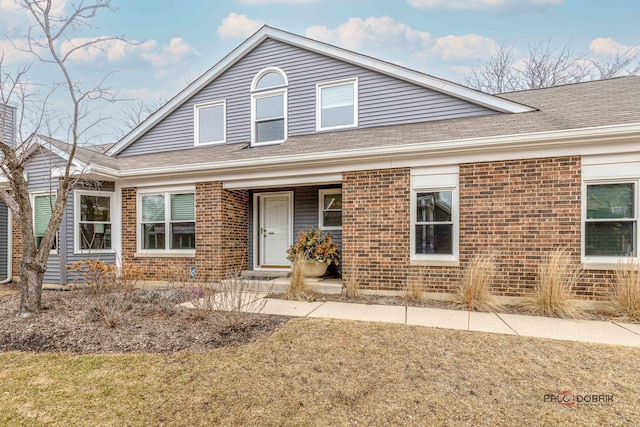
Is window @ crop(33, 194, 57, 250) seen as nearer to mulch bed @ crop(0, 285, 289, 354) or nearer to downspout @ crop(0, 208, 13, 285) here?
downspout @ crop(0, 208, 13, 285)

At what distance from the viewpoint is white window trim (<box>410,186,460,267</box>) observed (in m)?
6.14

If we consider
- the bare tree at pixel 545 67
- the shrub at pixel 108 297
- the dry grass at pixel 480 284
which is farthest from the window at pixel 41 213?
the bare tree at pixel 545 67

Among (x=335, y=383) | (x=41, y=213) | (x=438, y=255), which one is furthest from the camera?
(x=41, y=213)

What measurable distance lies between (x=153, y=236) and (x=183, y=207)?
123 cm

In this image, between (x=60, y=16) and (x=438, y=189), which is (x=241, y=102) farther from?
(x=438, y=189)

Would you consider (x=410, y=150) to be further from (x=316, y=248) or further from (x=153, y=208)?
(x=153, y=208)

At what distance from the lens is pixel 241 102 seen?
9656 millimetres

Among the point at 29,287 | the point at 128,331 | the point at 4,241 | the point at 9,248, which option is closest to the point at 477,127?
the point at 128,331

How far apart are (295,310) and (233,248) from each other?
3.48 meters

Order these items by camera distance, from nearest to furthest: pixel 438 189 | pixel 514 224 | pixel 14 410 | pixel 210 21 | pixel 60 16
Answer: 1. pixel 14 410
2. pixel 60 16
3. pixel 514 224
4. pixel 438 189
5. pixel 210 21

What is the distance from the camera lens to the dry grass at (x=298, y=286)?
6324 millimetres

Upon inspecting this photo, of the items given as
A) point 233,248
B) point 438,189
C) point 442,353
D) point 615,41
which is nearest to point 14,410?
point 442,353

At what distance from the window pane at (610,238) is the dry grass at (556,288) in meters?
0.48

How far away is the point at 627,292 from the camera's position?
483 cm
